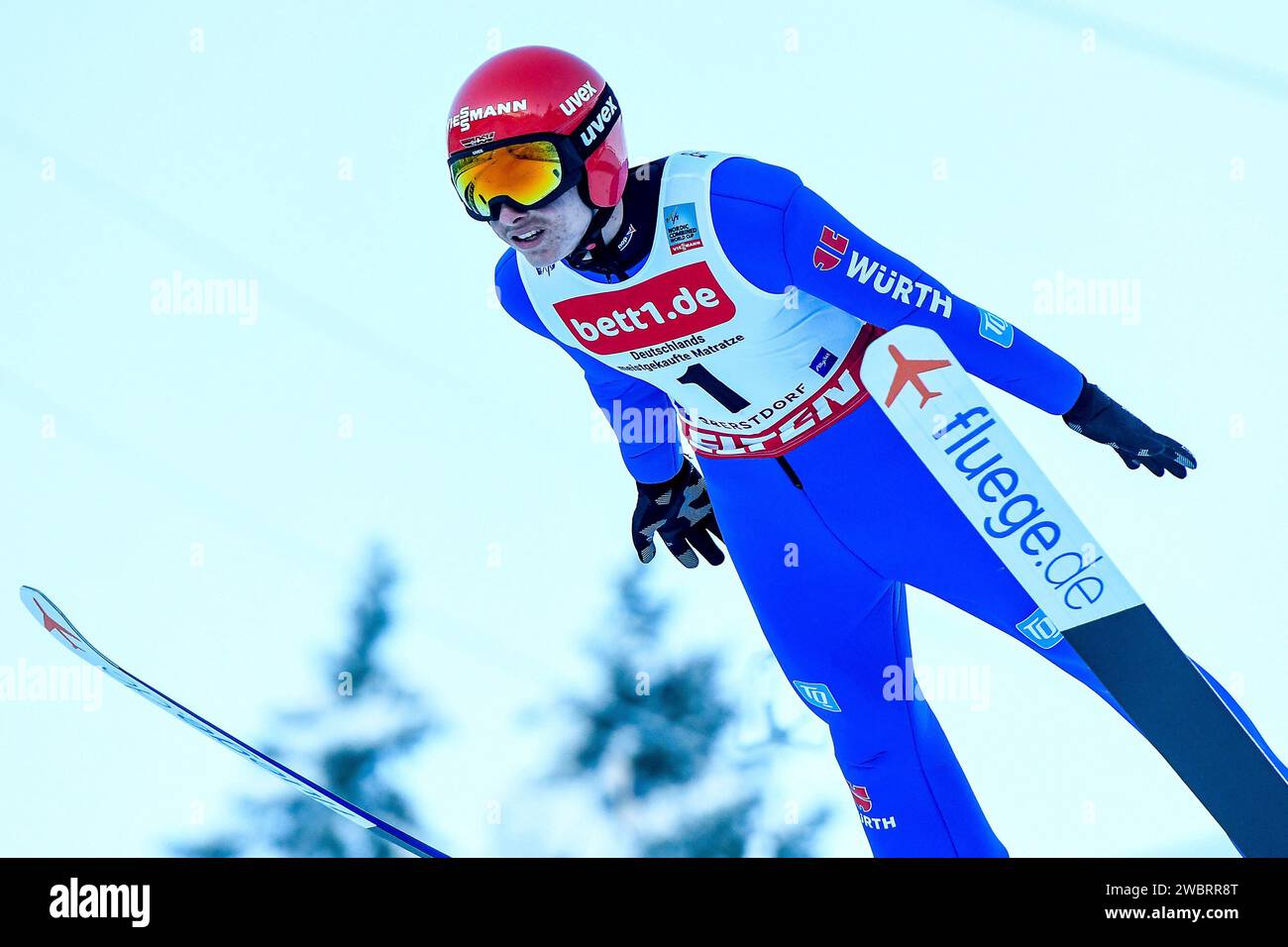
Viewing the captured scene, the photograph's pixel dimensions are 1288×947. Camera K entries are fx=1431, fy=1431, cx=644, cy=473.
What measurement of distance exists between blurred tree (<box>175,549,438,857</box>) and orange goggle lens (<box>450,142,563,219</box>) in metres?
5.09

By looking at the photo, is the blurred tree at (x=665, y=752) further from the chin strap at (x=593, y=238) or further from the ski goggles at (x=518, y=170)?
the ski goggles at (x=518, y=170)

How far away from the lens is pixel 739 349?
221 centimetres

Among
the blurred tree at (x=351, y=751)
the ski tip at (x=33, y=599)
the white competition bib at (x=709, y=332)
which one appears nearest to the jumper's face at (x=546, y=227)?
the white competition bib at (x=709, y=332)

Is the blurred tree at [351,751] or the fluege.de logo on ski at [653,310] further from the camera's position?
the blurred tree at [351,751]

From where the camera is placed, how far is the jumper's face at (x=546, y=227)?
6.82ft

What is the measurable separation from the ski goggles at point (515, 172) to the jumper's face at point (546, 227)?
0.04 ft

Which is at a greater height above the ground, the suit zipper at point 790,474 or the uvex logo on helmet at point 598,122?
the uvex logo on helmet at point 598,122

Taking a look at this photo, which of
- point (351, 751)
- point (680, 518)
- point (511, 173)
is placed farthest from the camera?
point (351, 751)

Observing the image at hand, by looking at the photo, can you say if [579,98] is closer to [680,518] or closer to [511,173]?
[511,173]

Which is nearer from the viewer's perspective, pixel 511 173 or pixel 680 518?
pixel 511 173

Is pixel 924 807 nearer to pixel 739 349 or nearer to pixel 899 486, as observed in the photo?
pixel 899 486

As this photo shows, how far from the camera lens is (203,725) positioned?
95.3 inches

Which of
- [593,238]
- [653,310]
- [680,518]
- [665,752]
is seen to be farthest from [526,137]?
[665,752]

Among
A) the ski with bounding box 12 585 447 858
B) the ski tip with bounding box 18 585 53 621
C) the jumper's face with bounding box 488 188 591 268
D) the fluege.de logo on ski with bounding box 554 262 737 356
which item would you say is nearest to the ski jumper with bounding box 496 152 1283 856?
the fluege.de logo on ski with bounding box 554 262 737 356
